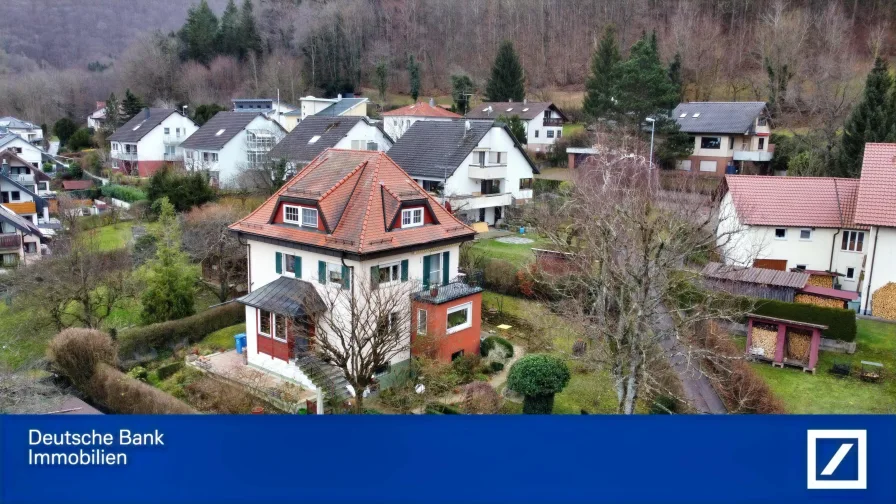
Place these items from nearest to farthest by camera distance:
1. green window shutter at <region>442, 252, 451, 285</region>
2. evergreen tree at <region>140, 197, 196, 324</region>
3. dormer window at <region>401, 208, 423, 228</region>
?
1. dormer window at <region>401, 208, 423, 228</region>
2. green window shutter at <region>442, 252, 451, 285</region>
3. evergreen tree at <region>140, 197, 196, 324</region>

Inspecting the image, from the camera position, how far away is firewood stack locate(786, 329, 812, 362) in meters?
17.3

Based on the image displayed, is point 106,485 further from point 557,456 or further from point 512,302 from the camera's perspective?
point 512,302

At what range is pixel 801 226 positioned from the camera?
22406 millimetres

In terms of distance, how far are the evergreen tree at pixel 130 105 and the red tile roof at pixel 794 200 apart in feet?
144

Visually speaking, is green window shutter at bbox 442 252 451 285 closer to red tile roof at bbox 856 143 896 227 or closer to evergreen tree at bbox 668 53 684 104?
red tile roof at bbox 856 143 896 227

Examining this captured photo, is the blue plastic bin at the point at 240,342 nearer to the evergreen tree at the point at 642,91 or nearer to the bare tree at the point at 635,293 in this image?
the bare tree at the point at 635,293

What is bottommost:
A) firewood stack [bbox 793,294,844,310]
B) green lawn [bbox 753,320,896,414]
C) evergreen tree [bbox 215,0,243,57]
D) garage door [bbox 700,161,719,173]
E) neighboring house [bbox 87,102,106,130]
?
green lawn [bbox 753,320,896,414]

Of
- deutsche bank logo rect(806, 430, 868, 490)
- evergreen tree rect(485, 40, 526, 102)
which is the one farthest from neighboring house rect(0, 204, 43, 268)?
evergreen tree rect(485, 40, 526, 102)

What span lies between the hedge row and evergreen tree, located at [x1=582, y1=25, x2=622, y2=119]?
27446 millimetres

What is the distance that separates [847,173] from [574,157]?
16.3m

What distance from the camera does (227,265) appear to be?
23453mm

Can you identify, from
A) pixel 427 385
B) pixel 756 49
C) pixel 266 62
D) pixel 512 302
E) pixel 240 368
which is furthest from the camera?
pixel 756 49

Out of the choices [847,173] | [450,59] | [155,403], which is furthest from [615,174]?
[450,59]

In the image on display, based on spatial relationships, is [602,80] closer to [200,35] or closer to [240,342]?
[200,35]
